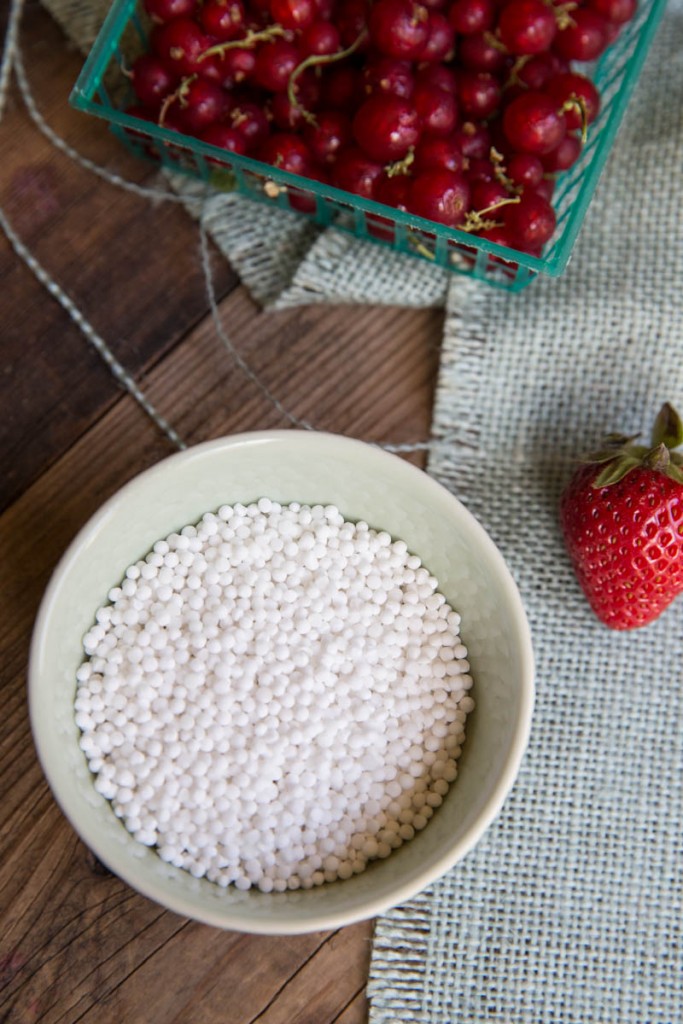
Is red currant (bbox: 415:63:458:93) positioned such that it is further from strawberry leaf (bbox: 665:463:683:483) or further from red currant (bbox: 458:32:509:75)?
strawberry leaf (bbox: 665:463:683:483)

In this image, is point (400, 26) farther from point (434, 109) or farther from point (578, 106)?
point (578, 106)

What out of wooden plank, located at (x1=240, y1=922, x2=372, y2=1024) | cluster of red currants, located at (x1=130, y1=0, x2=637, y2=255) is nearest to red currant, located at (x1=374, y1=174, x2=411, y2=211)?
cluster of red currants, located at (x1=130, y1=0, x2=637, y2=255)

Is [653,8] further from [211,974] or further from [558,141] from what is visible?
[211,974]

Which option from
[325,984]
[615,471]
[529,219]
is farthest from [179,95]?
[325,984]

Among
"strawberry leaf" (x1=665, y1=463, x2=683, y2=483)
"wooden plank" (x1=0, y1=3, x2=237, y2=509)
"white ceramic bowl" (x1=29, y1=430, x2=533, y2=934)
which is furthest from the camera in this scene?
"wooden plank" (x1=0, y1=3, x2=237, y2=509)

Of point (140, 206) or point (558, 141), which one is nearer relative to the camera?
point (558, 141)

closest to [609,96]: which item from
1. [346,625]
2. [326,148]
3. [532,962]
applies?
[326,148]
